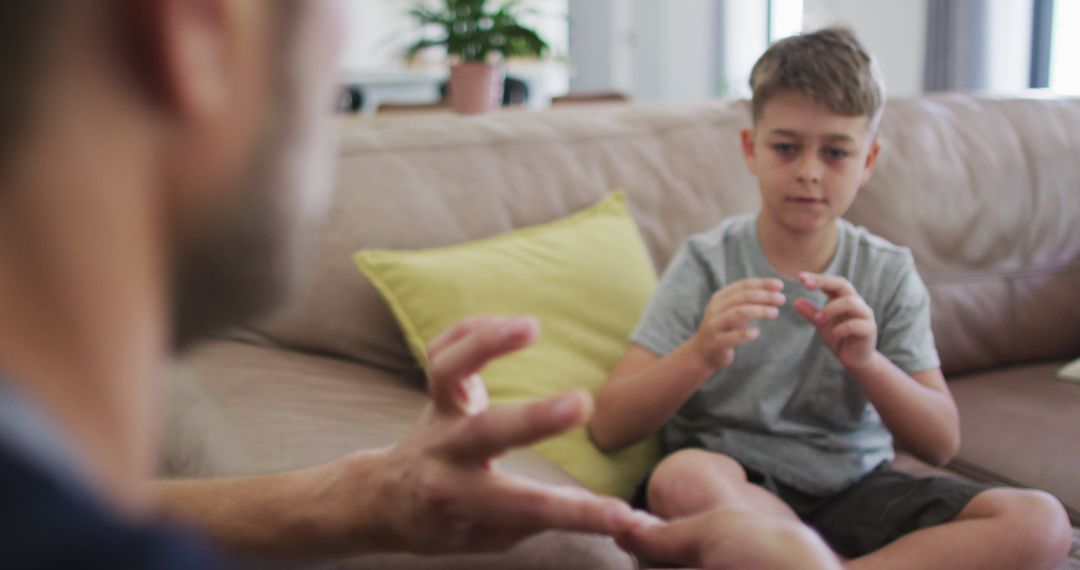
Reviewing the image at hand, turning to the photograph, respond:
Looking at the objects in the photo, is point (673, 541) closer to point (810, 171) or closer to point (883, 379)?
point (883, 379)

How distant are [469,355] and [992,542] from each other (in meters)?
0.84

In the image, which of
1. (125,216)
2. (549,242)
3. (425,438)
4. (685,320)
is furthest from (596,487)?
(125,216)

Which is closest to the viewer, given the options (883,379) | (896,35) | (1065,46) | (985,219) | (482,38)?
(883,379)

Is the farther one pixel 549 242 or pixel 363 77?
pixel 363 77

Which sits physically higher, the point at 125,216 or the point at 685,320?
the point at 125,216

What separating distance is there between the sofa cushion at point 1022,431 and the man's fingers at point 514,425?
1.07 meters

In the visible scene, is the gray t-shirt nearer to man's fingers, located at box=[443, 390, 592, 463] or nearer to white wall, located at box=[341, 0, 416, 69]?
man's fingers, located at box=[443, 390, 592, 463]

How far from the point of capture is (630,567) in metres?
1.12

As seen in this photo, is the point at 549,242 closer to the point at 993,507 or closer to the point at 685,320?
the point at 685,320

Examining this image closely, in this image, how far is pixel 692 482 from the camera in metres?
1.34

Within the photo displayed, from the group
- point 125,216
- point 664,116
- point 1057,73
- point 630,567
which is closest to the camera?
point 125,216

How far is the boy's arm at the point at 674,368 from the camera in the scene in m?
1.30

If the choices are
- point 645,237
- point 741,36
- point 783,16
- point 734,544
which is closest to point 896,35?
point 783,16

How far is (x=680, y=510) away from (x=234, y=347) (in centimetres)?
67
